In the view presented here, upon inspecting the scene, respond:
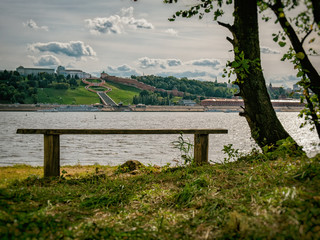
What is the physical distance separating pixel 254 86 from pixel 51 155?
4.98 meters

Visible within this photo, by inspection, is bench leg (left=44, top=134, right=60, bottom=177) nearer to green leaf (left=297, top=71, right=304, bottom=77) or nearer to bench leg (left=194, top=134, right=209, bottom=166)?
bench leg (left=194, top=134, right=209, bottom=166)

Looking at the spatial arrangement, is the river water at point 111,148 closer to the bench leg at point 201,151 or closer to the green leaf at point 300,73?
the bench leg at point 201,151

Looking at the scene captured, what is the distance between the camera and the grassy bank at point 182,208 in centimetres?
360

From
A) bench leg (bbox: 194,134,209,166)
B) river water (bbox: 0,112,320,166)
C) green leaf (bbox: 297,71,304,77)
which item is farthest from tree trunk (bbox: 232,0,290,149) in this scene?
green leaf (bbox: 297,71,304,77)

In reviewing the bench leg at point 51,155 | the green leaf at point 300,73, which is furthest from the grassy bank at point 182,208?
the bench leg at point 51,155

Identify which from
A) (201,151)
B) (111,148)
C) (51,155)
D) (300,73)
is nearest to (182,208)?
(300,73)

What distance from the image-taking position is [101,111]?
19550 cm

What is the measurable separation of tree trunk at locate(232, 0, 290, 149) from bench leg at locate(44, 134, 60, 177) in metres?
4.56

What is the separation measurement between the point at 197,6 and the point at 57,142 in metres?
4.78

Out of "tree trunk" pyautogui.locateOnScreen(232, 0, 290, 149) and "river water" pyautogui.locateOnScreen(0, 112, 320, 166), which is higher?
"tree trunk" pyautogui.locateOnScreen(232, 0, 290, 149)

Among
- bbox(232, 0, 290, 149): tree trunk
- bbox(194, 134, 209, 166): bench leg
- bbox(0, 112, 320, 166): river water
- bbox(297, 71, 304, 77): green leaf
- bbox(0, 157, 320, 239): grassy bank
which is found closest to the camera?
bbox(0, 157, 320, 239): grassy bank

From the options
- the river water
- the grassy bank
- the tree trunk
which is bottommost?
the river water

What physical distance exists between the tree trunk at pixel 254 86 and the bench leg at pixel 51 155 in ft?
15.0

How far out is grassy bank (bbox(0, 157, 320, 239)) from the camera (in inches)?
142
